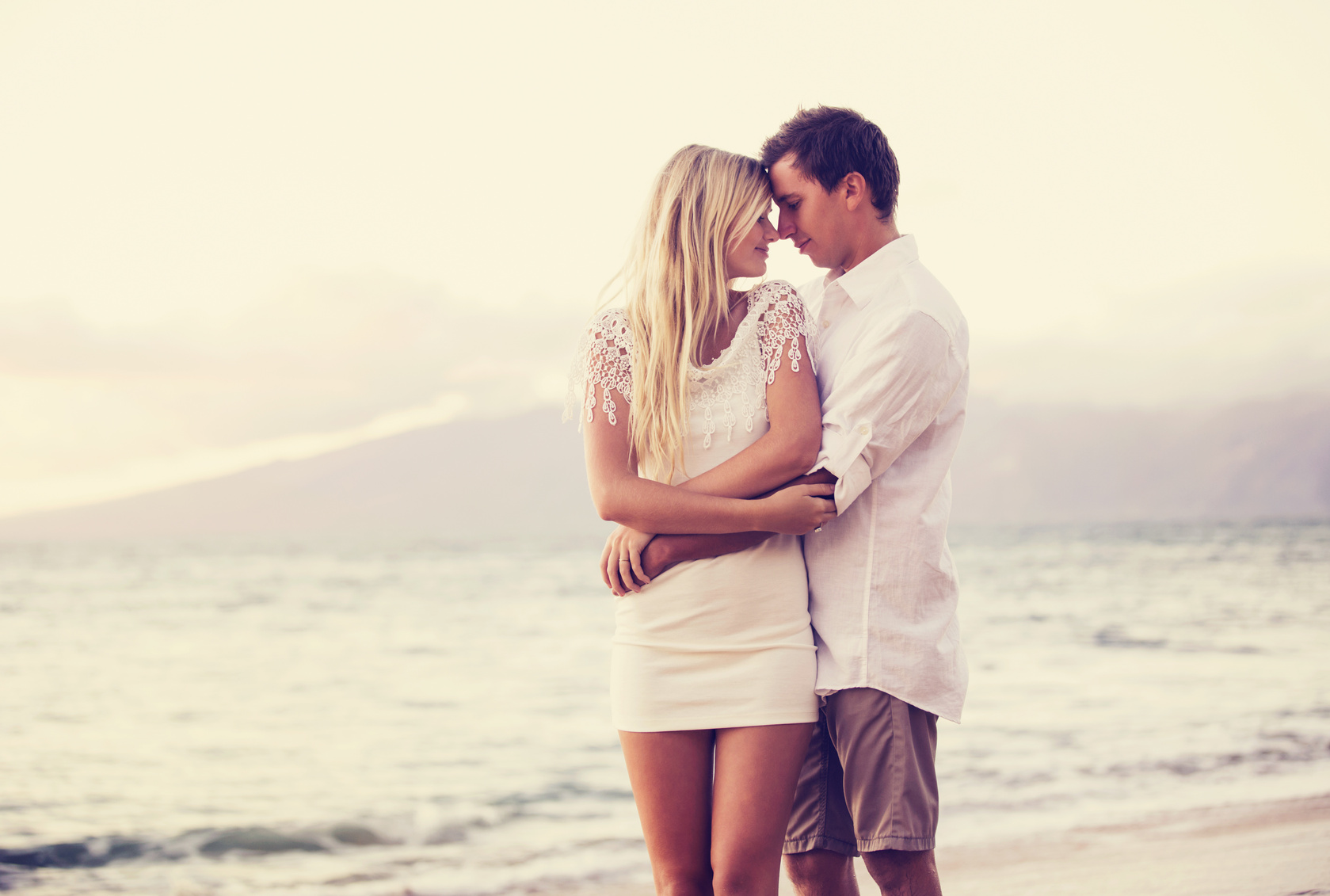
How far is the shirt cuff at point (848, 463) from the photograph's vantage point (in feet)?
5.65

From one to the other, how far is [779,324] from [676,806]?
938mm

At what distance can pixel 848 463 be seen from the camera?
1720 mm

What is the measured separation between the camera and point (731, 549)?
1.75 m

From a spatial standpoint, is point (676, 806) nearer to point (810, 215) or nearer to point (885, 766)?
point (885, 766)

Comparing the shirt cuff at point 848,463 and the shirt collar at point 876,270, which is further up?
the shirt collar at point 876,270

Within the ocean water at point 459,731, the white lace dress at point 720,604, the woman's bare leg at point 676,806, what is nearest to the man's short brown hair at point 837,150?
the white lace dress at point 720,604

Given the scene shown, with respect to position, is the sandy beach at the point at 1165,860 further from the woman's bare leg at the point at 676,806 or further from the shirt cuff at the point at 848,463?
the shirt cuff at the point at 848,463

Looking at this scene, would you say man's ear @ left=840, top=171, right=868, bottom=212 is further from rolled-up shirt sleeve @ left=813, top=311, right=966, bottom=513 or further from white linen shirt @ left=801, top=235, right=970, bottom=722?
rolled-up shirt sleeve @ left=813, top=311, right=966, bottom=513

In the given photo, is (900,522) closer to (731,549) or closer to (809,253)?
(731,549)

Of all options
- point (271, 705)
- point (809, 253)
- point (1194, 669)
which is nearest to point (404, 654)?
point (271, 705)

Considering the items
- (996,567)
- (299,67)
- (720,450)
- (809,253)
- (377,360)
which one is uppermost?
(299,67)

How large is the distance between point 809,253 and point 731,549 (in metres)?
0.73

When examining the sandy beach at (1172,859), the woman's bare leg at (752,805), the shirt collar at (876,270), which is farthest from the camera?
the sandy beach at (1172,859)

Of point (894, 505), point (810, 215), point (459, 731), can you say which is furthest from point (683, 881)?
point (459, 731)
